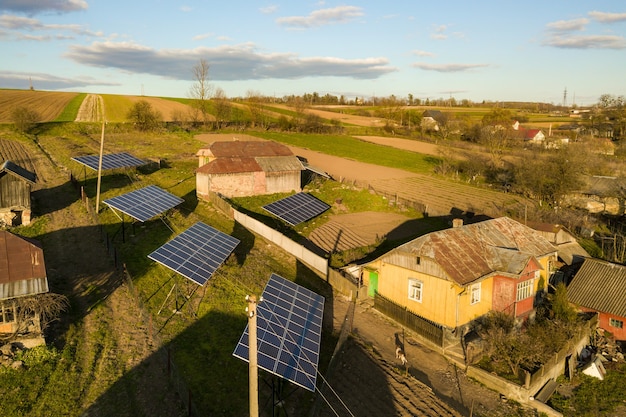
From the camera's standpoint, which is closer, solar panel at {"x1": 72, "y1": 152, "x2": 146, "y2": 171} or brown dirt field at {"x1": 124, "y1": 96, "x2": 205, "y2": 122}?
solar panel at {"x1": 72, "y1": 152, "x2": 146, "y2": 171}

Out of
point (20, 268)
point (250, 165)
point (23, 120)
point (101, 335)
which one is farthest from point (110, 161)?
point (23, 120)

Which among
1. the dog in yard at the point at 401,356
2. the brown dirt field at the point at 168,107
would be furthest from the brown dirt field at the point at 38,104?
the dog in yard at the point at 401,356

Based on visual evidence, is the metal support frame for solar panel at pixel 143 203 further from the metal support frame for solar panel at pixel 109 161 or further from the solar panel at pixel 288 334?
the solar panel at pixel 288 334

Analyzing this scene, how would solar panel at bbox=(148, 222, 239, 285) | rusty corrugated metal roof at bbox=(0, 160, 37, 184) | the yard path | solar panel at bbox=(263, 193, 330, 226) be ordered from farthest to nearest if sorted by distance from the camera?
solar panel at bbox=(263, 193, 330, 226) < rusty corrugated metal roof at bbox=(0, 160, 37, 184) < solar panel at bbox=(148, 222, 239, 285) < the yard path

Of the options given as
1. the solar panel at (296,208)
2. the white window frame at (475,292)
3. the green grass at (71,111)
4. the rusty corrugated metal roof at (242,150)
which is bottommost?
the white window frame at (475,292)

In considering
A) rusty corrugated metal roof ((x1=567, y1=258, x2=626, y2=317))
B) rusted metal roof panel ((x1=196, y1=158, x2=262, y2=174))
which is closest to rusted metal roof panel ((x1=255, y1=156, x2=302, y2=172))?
rusted metal roof panel ((x1=196, y1=158, x2=262, y2=174))

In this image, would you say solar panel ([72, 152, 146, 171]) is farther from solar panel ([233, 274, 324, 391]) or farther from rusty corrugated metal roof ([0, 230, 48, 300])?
solar panel ([233, 274, 324, 391])
